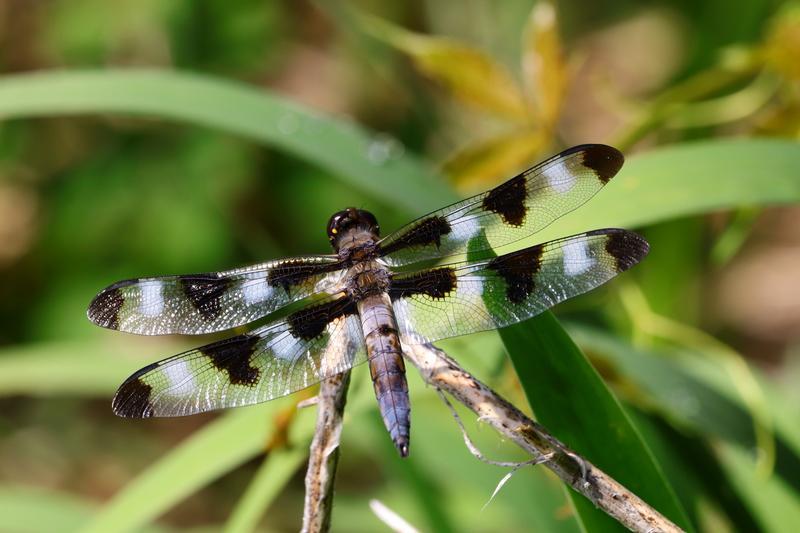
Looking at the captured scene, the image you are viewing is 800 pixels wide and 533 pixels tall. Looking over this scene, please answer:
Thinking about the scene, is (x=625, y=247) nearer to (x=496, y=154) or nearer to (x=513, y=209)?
(x=513, y=209)

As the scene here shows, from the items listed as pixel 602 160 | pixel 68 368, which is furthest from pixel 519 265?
pixel 68 368

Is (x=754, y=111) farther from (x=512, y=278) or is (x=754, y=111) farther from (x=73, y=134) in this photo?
(x=73, y=134)

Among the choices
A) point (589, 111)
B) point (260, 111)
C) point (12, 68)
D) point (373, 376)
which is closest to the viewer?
point (373, 376)

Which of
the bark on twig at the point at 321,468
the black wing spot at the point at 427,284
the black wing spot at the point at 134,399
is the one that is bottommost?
the bark on twig at the point at 321,468

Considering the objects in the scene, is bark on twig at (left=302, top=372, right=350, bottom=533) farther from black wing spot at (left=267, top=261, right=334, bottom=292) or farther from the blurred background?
black wing spot at (left=267, top=261, right=334, bottom=292)

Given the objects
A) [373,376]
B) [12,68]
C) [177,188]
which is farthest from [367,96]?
[373,376]

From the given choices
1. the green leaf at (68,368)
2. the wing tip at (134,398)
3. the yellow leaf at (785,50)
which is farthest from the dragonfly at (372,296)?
the green leaf at (68,368)

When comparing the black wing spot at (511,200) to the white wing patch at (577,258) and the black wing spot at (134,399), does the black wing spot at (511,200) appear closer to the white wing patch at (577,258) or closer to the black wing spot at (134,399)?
the white wing patch at (577,258)
